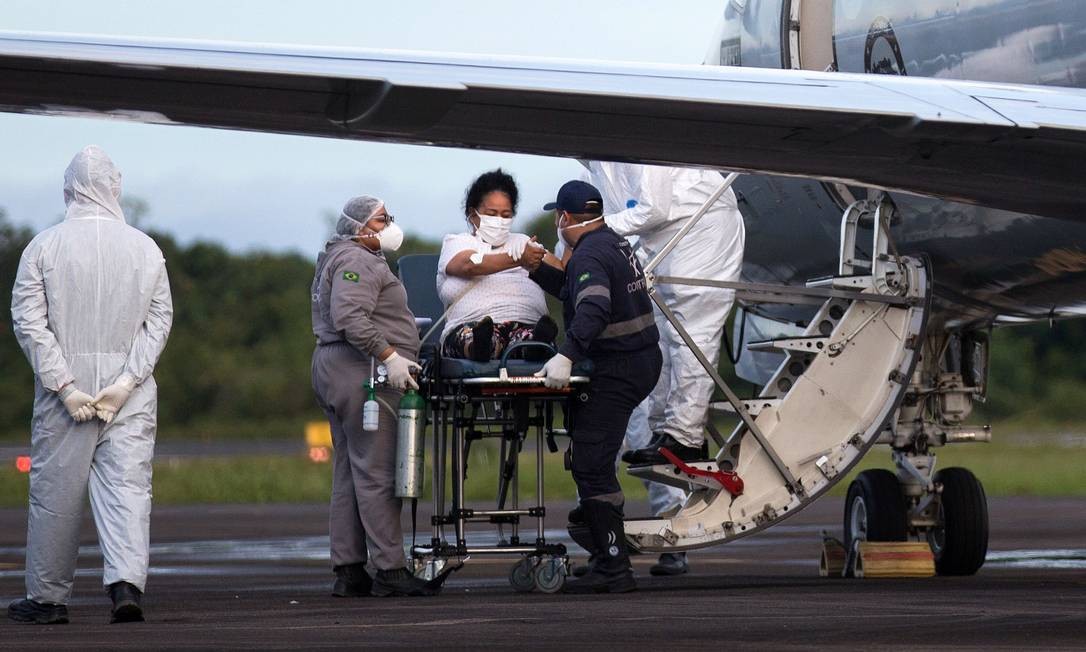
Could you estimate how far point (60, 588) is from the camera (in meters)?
8.70

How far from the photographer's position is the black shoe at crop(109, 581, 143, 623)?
8.56 meters

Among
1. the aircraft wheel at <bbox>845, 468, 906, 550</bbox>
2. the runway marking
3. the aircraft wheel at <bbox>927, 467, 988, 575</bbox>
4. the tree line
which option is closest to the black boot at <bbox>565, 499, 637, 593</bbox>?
the aircraft wheel at <bbox>845, 468, 906, 550</bbox>

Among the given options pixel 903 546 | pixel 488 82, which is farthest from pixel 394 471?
pixel 488 82

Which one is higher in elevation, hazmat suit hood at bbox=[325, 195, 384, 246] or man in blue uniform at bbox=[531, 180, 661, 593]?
hazmat suit hood at bbox=[325, 195, 384, 246]

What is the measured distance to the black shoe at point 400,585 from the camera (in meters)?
10.4

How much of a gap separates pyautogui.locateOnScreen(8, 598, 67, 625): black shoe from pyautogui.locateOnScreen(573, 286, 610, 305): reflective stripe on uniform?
3263mm

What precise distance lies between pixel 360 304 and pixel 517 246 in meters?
1.01

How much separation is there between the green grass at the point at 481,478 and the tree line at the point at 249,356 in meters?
1.51

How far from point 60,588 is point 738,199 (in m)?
6.39

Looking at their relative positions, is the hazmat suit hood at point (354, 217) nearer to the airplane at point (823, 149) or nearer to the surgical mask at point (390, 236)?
the surgical mask at point (390, 236)

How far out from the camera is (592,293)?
33.2 feet

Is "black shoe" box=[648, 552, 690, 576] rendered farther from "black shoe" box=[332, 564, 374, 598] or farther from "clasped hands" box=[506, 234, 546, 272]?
"clasped hands" box=[506, 234, 546, 272]

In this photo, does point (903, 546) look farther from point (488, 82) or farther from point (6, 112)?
point (6, 112)

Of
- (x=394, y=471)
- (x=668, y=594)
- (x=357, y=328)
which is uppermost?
(x=357, y=328)
